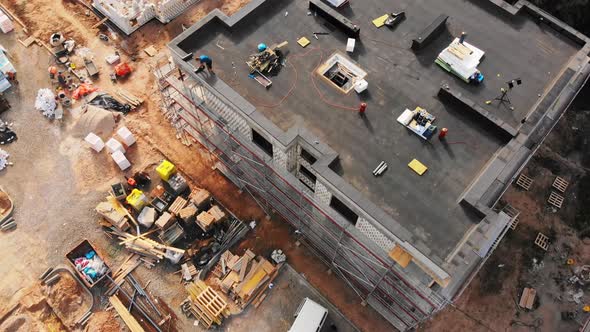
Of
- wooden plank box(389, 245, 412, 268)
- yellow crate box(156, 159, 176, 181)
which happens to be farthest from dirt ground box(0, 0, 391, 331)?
wooden plank box(389, 245, 412, 268)

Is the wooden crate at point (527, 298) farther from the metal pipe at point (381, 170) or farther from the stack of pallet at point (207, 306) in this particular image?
the stack of pallet at point (207, 306)

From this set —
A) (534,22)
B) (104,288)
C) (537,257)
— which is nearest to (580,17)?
(534,22)

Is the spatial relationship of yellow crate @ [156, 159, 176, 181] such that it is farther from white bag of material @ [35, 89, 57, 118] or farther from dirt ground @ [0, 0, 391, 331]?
white bag of material @ [35, 89, 57, 118]

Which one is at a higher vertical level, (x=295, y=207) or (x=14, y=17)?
(x=14, y=17)

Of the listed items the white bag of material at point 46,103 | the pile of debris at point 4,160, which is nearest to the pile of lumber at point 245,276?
the pile of debris at point 4,160

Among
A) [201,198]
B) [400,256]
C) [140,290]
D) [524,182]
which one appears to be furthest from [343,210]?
[524,182]

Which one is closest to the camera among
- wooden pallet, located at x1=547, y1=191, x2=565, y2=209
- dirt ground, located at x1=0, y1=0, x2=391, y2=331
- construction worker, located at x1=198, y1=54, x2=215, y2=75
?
construction worker, located at x1=198, y1=54, x2=215, y2=75

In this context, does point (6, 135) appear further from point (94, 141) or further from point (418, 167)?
point (418, 167)
